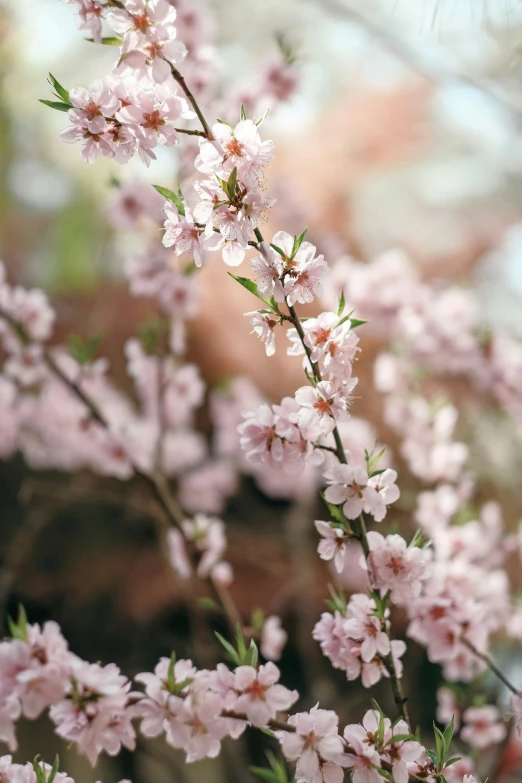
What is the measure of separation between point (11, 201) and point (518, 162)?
4.59 feet

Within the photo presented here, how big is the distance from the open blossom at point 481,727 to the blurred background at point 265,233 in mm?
452

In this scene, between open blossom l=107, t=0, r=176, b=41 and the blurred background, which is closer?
open blossom l=107, t=0, r=176, b=41

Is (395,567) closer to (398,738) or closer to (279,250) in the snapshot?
(398,738)

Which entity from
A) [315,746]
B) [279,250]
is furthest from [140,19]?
[315,746]

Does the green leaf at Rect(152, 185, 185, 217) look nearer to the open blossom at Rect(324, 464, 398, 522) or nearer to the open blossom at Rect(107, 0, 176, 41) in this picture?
the open blossom at Rect(107, 0, 176, 41)

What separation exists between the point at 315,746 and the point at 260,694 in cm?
5

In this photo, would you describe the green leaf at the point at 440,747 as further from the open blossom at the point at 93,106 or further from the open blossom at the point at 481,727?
the open blossom at the point at 93,106

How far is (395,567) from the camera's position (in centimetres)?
52

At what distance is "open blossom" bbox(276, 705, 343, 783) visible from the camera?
0.47m

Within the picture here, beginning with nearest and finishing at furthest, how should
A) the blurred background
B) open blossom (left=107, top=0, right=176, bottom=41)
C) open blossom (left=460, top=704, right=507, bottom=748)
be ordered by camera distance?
1. open blossom (left=107, top=0, right=176, bottom=41)
2. open blossom (left=460, top=704, right=507, bottom=748)
3. the blurred background

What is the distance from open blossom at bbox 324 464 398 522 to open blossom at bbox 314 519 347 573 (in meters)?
0.02

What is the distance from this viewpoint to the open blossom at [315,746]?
0.47m

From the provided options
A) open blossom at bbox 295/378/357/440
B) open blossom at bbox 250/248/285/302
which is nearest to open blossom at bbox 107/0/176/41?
open blossom at bbox 250/248/285/302

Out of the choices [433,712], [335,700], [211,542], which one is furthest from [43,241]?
[433,712]
